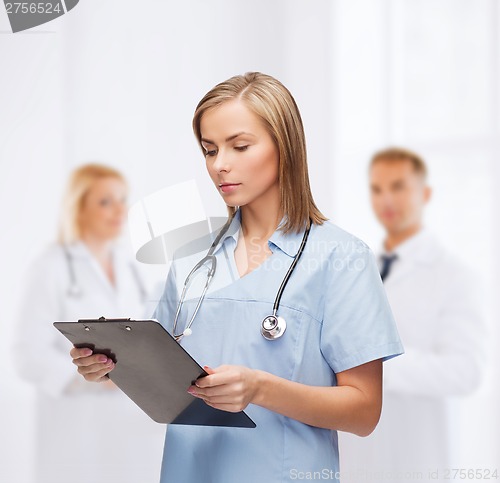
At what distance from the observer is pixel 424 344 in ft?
8.11

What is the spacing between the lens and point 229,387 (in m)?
0.86

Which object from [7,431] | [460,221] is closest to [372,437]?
[460,221]

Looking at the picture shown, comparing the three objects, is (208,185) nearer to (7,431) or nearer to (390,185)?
(390,185)

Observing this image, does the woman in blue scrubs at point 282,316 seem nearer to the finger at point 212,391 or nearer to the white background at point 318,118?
the finger at point 212,391

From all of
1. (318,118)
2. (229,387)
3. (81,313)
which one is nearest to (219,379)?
(229,387)

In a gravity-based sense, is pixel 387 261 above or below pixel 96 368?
above

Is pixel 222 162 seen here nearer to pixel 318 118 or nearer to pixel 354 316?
pixel 354 316

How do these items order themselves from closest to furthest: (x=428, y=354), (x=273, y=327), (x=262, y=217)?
(x=273, y=327) → (x=262, y=217) → (x=428, y=354)

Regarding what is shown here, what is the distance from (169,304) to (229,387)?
28cm

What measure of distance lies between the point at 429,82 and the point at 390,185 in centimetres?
36

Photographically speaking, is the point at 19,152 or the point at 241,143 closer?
the point at 241,143

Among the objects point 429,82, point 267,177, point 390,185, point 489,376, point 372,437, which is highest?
point 429,82

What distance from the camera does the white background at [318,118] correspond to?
7.63 feet

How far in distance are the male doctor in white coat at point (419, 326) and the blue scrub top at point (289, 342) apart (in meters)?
1.33
